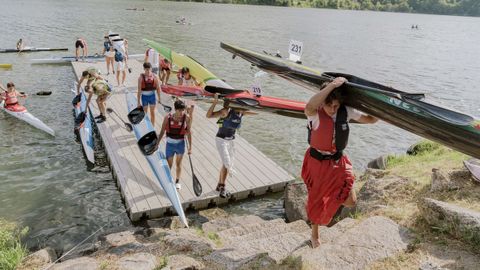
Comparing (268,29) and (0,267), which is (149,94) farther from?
(268,29)

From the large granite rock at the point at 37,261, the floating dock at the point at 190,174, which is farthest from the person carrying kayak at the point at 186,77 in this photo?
the large granite rock at the point at 37,261

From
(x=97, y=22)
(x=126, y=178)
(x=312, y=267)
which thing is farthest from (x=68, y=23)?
(x=312, y=267)

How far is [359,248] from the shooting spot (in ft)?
15.7

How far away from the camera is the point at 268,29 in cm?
4509

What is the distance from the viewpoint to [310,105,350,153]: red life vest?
4531 mm

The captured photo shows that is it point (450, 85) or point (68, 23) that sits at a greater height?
point (68, 23)

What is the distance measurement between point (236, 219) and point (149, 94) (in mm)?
4555

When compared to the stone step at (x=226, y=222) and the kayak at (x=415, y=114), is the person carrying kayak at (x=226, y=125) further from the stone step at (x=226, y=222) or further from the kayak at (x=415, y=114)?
the kayak at (x=415, y=114)

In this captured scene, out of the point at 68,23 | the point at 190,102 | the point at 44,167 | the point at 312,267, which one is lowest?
the point at 44,167

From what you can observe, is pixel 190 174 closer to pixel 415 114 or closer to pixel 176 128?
pixel 176 128

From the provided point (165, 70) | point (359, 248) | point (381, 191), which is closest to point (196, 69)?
point (165, 70)

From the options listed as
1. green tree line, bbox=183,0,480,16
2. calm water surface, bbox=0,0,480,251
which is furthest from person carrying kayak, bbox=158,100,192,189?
green tree line, bbox=183,0,480,16

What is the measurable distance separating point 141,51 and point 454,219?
2521 centimetres

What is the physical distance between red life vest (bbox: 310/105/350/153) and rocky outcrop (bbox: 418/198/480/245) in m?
1.61
